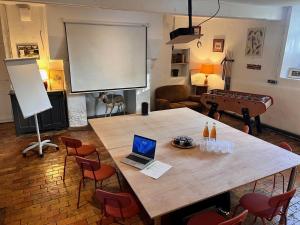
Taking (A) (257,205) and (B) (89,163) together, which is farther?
(B) (89,163)

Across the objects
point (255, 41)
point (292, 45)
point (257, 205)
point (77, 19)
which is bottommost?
point (257, 205)

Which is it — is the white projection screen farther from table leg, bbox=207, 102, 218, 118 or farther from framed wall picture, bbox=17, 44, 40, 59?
table leg, bbox=207, 102, 218, 118

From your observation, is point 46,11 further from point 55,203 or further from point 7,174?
point 55,203

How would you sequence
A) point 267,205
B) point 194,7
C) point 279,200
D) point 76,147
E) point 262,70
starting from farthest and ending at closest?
point 262,70 → point 194,7 → point 76,147 → point 267,205 → point 279,200

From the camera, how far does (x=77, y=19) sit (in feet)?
14.9

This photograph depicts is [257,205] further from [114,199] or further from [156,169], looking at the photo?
[114,199]

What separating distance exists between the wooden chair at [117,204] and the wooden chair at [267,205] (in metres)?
1.07

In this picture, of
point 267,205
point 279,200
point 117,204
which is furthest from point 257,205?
point 117,204

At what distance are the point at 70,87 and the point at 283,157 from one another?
4.04 m

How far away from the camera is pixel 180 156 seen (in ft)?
7.83

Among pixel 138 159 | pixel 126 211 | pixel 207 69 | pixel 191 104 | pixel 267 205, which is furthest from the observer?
pixel 207 69

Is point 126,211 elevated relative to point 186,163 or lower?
lower

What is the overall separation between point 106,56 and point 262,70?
3568 millimetres

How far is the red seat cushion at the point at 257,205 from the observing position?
2.08 metres
